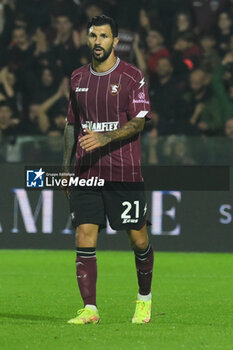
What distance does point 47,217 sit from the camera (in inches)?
553

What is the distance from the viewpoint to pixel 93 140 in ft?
21.9

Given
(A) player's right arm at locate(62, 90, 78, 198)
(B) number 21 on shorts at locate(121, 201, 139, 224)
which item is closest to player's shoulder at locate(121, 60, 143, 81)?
(A) player's right arm at locate(62, 90, 78, 198)

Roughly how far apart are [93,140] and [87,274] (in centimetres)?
96

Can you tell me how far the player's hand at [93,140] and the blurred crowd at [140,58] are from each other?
6992 millimetres

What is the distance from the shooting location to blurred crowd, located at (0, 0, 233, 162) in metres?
14.2

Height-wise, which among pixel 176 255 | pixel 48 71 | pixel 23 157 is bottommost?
pixel 176 255

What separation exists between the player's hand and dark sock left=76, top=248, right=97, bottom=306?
29.4 inches

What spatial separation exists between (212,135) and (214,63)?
4.34ft

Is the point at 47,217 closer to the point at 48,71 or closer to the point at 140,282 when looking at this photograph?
the point at 48,71

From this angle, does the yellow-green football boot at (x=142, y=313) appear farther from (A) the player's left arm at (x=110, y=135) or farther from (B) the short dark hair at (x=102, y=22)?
(B) the short dark hair at (x=102, y=22)

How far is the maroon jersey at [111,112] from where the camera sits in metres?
6.95

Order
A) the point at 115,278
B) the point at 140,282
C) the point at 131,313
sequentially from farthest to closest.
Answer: the point at 115,278 < the point at 131,313 < the point at 140,282

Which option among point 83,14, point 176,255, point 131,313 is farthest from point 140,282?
point 83,14

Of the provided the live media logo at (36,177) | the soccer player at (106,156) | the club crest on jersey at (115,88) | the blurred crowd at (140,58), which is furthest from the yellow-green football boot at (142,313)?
the blurred crowd at (140,58)
